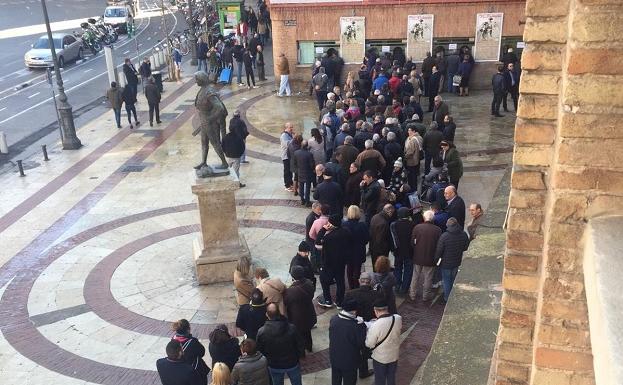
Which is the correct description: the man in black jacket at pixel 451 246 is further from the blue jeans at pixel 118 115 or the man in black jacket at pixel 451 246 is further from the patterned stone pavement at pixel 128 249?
the blue jeans at pixel 118 115

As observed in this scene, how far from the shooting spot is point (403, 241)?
8.91 meters

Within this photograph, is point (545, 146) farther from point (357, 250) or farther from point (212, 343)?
point (357, 250)

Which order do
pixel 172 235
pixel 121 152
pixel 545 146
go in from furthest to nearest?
pixel 121 152 → pixel 172 235 → pixel 545 146

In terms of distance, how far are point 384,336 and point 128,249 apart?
657 centimetres

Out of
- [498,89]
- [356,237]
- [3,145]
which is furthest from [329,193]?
[3,145]

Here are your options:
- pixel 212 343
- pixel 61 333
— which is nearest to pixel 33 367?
pixel 61 333

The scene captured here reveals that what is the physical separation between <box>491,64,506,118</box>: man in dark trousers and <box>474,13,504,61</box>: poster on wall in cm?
411

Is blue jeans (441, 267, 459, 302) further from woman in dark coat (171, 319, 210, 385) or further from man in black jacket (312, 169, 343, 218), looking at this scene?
woman in dark coat (171, 319, 210, 385)

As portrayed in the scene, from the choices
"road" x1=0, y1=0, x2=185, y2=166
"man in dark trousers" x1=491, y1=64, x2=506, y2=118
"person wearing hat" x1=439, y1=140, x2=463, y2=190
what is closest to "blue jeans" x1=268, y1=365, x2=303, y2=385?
"person wearing hat" x1=439, y1=140, x2=463, y2=190

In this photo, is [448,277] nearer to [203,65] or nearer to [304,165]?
[304,165]

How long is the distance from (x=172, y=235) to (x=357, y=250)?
4606 millimetres

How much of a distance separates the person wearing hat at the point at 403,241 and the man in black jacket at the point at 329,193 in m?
1.87

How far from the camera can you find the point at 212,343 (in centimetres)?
654

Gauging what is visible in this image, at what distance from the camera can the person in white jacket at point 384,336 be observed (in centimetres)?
647
